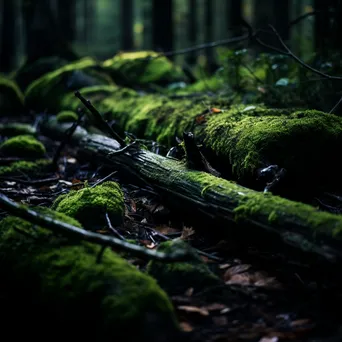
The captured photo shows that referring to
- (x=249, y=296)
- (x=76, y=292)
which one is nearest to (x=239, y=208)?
(x=249, y=296)

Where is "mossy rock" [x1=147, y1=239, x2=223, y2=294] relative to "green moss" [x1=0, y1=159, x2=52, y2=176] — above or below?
above

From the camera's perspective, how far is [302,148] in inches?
141

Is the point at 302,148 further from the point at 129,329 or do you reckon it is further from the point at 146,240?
the point at 129,329

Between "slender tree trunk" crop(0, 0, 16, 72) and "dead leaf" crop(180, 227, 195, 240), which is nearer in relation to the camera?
"dead leaf" crop(180, 227, 195, 240)

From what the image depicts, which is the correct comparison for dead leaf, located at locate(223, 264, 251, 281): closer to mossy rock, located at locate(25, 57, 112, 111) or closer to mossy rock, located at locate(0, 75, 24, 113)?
mossy rock, located at locate(25, 57, 112, 111)

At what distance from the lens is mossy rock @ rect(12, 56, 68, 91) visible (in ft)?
35.9

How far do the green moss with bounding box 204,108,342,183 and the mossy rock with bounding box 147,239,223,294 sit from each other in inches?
43.8

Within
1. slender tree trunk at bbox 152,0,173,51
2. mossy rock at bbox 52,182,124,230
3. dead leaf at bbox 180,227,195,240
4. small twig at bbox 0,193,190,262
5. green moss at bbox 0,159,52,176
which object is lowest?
green moss at bbox 0,159,52,176

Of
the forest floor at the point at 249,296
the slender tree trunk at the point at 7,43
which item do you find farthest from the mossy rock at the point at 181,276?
the slender tree trunk at the point at 7,43

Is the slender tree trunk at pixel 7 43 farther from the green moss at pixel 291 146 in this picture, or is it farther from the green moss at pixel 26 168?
the green moss at pixel 291 146

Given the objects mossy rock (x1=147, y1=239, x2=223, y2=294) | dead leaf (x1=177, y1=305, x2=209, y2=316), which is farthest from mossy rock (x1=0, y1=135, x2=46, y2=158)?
dead leaf (x1=177, y1=305, x2=209, y2=316)

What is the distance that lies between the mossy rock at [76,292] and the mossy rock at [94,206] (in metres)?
0.68

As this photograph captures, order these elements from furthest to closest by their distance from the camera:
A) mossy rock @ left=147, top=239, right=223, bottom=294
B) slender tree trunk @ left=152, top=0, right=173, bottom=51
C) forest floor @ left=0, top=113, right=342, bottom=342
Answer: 1. slender tree trunk @ left=152, top=0, right=173, bottom=51
2. mossy rock @ left=147, top=239, right=223, bottom=294
3. forest floor @ left=0, top=113, right=342, bottom=342

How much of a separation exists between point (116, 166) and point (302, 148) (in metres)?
1.99
